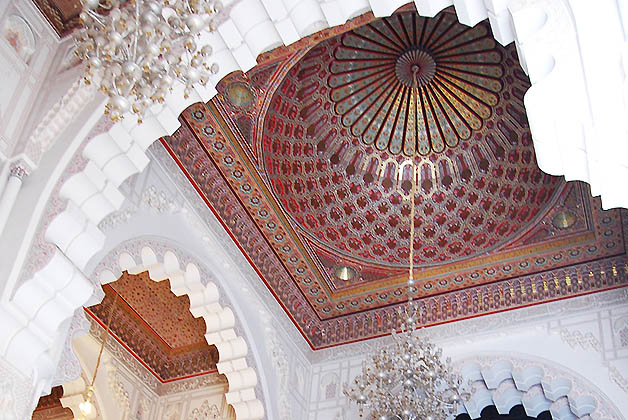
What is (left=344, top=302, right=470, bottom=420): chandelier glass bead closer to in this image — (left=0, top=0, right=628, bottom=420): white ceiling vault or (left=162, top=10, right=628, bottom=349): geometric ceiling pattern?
(left=0, top=0, right=628, bottom=420): white ceiling vault

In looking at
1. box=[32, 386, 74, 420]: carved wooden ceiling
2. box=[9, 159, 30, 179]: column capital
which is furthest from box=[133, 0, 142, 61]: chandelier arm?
box=[32, 386, 74, 420]: carved wooden ceiling

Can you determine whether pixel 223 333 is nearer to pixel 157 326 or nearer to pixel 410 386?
pixel 157 326

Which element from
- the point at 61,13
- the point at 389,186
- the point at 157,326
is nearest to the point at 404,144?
the point at 389,186

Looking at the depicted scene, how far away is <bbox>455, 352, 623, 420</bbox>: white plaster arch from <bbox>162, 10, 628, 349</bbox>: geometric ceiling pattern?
450mm

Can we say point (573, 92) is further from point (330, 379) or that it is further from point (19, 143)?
point (330, 379)

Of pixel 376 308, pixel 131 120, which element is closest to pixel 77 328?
pixel 131 120

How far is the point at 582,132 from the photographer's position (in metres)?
2.67

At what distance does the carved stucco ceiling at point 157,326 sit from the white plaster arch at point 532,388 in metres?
2.08

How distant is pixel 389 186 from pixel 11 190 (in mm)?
3081

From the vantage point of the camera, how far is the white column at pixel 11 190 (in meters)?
3.12

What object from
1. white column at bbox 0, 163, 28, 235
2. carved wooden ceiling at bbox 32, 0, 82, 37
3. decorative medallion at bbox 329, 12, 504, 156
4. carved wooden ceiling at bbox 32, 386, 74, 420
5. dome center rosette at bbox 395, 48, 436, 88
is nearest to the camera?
white column at bbox 0, 163, 28, 235

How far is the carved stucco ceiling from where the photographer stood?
5750 mm

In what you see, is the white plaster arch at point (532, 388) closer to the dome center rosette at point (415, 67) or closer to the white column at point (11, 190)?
the dome center rosette at point (415, 67)

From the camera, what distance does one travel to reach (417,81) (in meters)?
5.26
